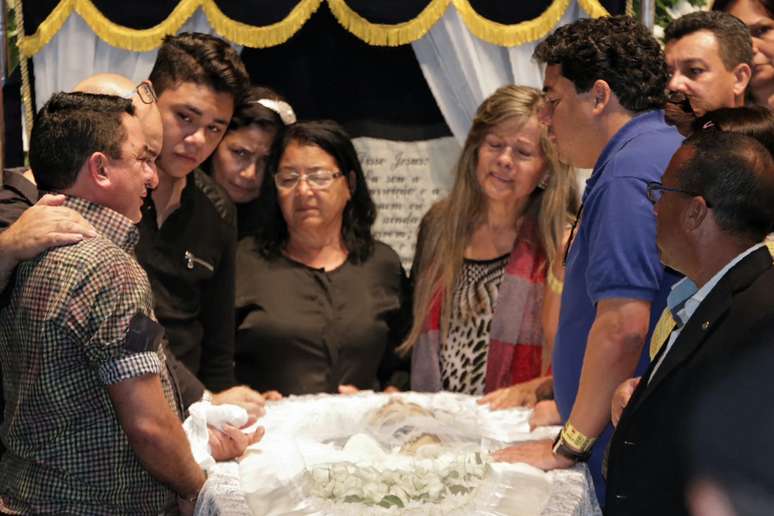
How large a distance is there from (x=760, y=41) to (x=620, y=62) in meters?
1.46

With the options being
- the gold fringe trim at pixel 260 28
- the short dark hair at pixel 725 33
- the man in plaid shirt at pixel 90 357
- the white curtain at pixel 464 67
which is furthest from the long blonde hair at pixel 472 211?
the man in plaid shirt at pixel 90 357

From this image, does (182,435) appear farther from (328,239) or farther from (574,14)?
(574,14)

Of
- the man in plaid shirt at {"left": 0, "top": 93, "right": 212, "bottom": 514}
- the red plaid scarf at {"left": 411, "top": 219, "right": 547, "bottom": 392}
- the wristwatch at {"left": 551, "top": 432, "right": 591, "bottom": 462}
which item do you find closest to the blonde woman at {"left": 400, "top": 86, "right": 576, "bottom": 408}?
the red plaid scarf at {"left": 411, "top": 219, "right": 547, "bottom": 392}

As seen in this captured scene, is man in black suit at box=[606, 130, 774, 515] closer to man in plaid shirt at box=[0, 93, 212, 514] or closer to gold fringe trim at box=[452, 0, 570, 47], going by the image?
man in plaid shirt at box=[0, 93, 212, 514]

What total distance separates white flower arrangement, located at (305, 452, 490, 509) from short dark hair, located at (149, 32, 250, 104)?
1.62 metres

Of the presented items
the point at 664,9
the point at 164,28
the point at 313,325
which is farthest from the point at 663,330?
the point at 664,9

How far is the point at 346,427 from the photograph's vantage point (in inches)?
120

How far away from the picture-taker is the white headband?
13.6 feet

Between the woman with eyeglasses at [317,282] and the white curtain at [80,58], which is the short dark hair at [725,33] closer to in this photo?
the woman with eyeglasses at [317,282]

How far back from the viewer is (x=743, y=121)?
254 centimetres

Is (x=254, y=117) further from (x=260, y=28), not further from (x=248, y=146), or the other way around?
(x=260, y=28)

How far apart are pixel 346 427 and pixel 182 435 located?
66 cm

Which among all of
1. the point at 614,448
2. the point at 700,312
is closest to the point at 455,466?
the point at 614,448

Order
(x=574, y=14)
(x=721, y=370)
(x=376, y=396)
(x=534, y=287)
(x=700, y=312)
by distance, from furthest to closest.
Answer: (x=574, y=14) → (x=534, y=287) → (x=376, y=396) → (x=700, y=312) → (x=721, y=370)
